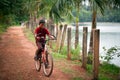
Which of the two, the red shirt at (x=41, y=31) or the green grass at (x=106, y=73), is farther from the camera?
the green grass at (x=106, y=73)

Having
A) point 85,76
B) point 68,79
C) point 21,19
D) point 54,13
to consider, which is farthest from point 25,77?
point 21,19

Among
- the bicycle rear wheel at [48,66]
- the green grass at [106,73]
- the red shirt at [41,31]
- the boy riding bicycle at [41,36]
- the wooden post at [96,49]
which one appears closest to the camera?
the wooden post at [96,49]

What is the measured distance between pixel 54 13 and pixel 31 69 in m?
2.53

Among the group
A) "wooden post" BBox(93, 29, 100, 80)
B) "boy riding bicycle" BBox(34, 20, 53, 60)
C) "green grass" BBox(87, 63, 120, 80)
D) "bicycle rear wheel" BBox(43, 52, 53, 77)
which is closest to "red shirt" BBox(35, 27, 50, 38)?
"boy riding bicycle" BBox(34, 20, 53, 60)

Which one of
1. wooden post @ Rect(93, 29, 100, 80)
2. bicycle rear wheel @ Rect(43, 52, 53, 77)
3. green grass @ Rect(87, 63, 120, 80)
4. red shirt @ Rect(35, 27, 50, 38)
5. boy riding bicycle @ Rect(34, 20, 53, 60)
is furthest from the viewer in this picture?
green grass @ Rect(87, 63, 120, 80)

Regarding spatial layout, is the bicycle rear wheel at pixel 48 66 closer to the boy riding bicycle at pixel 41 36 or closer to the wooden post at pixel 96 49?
the boy riding bicycle at pixel 41 36

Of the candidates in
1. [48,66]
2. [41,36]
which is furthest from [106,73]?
[41,36]

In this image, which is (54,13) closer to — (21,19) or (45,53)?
(45,53)

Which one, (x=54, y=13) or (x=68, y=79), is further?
(x=54, y=13)

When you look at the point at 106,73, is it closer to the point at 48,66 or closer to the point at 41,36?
the point at 48,66

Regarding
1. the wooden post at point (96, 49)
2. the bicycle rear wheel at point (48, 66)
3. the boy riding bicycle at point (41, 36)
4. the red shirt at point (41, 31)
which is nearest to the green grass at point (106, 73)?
the wooden post at point (96, 49)

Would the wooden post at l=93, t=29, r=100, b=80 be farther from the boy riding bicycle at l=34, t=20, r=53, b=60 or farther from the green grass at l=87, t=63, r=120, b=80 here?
the boy riding bicycle at l=34, t=20, r=53, b=60

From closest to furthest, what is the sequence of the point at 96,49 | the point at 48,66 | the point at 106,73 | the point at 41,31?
Result: 1. the point at 96,49
2. the point at 48,66
3. the point at 41,31
4. the point at 106,73

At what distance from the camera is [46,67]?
27.4ft
